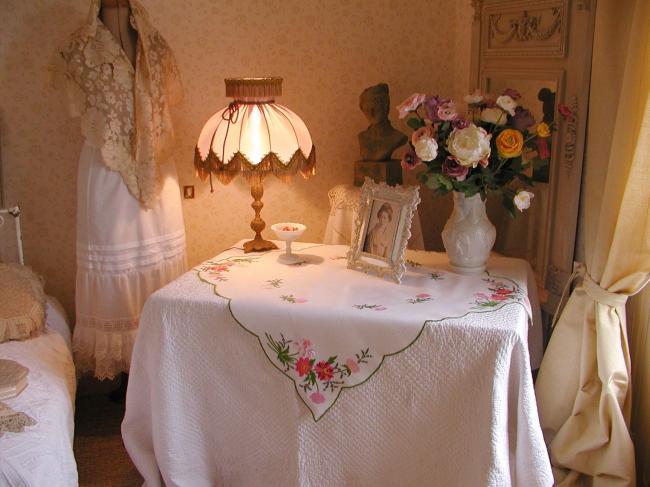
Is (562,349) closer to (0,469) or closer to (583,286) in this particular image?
(583,286)

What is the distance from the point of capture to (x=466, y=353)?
175cm

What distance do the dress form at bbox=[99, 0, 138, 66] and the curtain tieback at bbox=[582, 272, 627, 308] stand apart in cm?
168

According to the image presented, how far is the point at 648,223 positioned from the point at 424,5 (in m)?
1.40

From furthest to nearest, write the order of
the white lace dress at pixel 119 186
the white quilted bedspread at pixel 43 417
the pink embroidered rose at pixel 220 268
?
the white lace dress at pixel 119 186 → the pink embroidered rose at pixel 220 268 → the white quilted bedspread at pixel 43 417

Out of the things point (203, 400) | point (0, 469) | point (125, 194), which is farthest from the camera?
point (125, 194)

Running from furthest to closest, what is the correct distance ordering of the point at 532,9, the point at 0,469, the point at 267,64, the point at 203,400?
the point at 267,64, the point at 532,9, the point at 203,400, the point at 0,469

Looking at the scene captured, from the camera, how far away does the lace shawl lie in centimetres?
230

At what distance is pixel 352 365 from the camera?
1851mm

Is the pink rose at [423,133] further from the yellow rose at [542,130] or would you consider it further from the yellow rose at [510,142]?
the yellow rose at [542,130]

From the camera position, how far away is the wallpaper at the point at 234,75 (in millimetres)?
2582

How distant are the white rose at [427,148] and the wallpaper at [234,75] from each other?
1.00 meters

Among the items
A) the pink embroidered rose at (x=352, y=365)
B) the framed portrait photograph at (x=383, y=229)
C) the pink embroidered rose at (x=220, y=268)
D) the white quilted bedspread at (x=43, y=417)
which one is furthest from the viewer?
the pink embroidered rose at (x=220, y=268)

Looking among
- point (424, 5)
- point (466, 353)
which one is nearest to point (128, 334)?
point (466, 353)

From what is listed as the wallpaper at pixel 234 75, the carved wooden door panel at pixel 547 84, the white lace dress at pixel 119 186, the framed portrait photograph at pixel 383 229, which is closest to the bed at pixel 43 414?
the white lace dress at pixel 119 186
